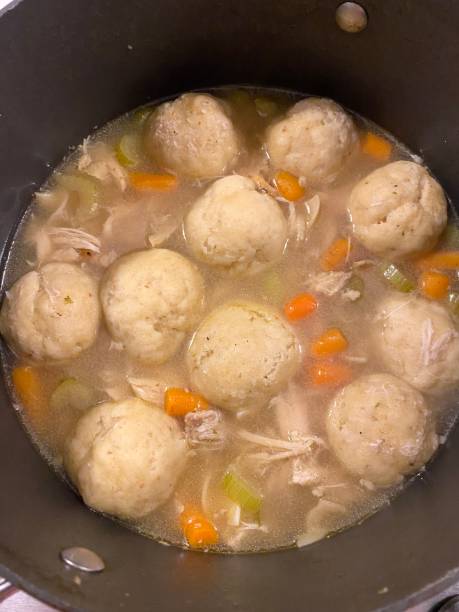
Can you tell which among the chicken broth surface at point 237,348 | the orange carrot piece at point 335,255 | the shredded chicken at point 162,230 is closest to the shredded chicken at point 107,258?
the chicken broth surface at point 237,348

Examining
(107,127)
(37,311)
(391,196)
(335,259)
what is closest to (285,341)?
(335,259)

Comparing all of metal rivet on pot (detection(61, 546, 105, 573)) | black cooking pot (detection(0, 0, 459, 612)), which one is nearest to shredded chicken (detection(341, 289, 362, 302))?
black cooking pot (detection(0, 0, 459, 612))

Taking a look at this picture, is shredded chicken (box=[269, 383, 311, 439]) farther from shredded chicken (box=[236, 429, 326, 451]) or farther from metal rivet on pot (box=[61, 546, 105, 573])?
metal rivet on pot (box=[61, 546, 105, 573])

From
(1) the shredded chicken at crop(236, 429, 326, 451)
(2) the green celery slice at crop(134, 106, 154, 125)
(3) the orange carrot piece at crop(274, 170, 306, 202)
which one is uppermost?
(2) the green celery slice at crop(134, 106, 154, 125)

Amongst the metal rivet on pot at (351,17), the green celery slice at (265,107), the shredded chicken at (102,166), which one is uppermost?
the metal rivet on pot at (351,17)

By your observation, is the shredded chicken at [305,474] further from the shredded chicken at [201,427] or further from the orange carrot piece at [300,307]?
the orange carrot piece at [300,307]

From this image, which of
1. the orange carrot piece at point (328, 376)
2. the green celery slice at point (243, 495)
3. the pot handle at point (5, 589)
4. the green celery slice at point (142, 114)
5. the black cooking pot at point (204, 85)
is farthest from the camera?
the green celery slice at point (142, 114)
